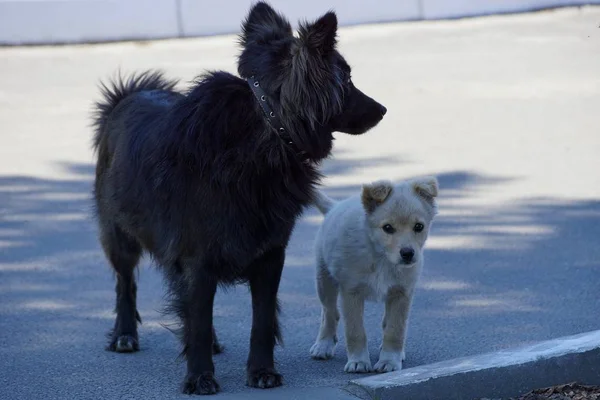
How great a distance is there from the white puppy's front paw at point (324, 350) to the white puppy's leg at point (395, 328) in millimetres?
354

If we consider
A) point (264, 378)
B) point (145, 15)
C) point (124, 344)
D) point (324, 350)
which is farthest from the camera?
point (145, 15)

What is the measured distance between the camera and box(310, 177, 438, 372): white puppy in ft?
17.9

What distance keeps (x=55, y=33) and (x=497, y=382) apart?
13.9 m

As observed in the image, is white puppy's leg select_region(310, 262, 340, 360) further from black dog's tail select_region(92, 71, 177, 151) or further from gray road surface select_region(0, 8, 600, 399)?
black dog's tail select_region(92, 71, 177, 151)

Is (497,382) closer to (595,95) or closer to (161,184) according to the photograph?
(161,184)

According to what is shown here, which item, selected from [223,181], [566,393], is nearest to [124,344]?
[223,181]

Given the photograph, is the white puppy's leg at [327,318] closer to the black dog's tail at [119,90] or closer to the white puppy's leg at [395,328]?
the white puppy's leg at [395,328]

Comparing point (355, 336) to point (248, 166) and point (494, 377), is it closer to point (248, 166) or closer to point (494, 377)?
point (494, 377)

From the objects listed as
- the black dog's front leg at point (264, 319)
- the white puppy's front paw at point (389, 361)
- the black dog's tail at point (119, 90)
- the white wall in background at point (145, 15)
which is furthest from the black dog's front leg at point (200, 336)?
the white wall in background at point (145, 15)

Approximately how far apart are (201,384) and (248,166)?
3.53 ft

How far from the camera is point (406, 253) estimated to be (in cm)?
534

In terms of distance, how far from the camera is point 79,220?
9328 mm

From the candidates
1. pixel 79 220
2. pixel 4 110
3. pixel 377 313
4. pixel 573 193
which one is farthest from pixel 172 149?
pixel 4 110

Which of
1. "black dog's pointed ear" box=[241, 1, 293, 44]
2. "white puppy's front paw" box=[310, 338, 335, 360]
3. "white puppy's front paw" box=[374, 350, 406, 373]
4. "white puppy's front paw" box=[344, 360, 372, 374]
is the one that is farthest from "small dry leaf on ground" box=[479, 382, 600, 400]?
"black dog's pointed ear" box=[241, 1, 293, 44]
